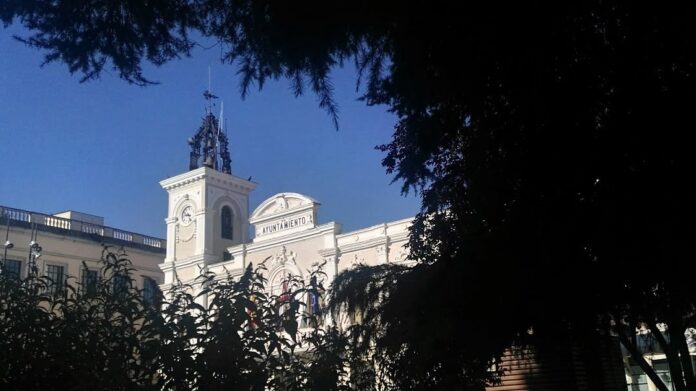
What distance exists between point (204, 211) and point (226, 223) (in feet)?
6.49

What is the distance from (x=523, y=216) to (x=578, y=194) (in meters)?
0.54

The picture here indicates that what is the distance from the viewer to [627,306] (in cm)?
710

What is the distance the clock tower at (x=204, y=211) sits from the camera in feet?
120

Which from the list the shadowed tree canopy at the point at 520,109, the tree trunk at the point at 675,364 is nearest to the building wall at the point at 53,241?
the tree trunk at the point at 675,364

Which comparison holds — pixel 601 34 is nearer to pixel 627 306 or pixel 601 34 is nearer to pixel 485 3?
pixel 485 3

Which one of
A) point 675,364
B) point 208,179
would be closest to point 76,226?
point 208,179

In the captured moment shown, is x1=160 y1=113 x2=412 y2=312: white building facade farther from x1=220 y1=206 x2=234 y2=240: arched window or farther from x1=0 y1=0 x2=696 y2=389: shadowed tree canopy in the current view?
x1=0 y1=0 x2=696 y2=389: shadowed tree canopy

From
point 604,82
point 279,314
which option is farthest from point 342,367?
point 604,82

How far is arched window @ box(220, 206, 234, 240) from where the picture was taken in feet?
124

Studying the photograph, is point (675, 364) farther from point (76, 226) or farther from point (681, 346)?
point (76, 226)

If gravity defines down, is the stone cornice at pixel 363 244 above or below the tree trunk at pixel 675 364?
above

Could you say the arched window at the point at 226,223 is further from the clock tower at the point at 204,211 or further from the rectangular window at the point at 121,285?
the rectangular window at the point at 121,285

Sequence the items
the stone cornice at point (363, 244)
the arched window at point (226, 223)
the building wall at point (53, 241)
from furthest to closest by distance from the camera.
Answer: the arched window at point (226, 223)
the building wall at point (53, 241)
the stone cornice at point (363, 244)

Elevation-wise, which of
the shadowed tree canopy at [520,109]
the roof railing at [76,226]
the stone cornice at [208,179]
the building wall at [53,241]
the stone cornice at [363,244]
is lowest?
the shadowed tree canopy at [520,109]
